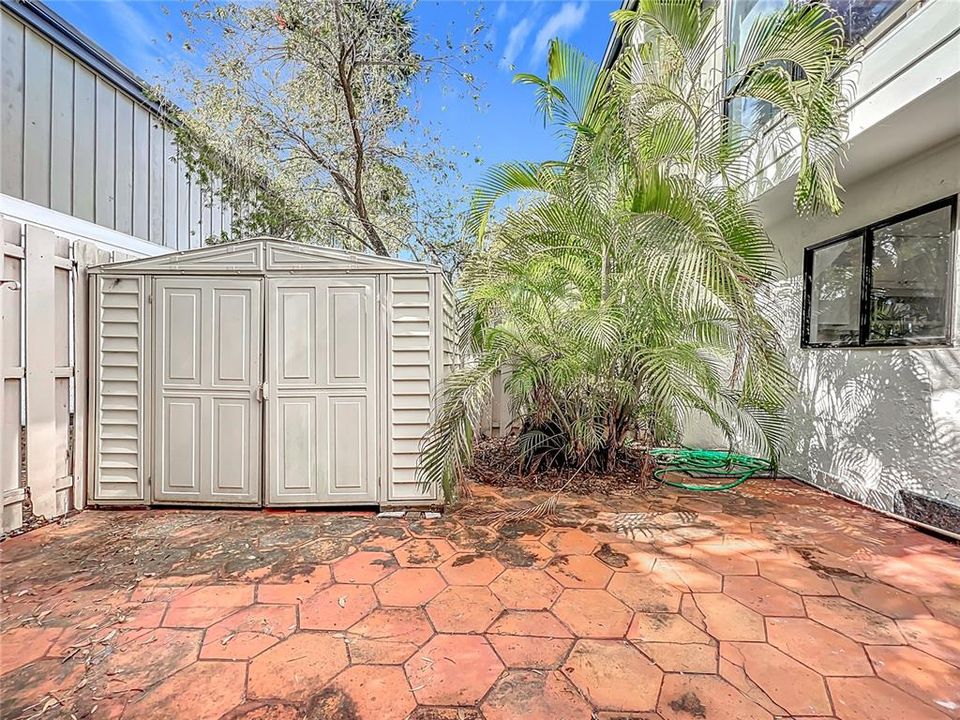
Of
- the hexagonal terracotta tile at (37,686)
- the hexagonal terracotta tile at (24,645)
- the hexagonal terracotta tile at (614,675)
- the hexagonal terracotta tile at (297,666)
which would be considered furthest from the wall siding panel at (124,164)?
the hexagonal terracotta tile at (614,675)

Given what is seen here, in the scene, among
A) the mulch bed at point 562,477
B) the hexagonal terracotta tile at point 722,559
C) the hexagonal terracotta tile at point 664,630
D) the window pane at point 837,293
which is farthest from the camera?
the mulch bed at point 562,477

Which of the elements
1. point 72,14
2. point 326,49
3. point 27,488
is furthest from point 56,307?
point 326,49

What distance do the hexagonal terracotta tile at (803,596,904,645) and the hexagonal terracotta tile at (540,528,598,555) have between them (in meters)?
1.12

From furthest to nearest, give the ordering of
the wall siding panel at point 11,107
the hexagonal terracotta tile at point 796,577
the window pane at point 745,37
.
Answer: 1. the window pane at point 745,37
2. the wall siding panel at point 11,107
3. the hexagonal terracotta tile at point 796,577

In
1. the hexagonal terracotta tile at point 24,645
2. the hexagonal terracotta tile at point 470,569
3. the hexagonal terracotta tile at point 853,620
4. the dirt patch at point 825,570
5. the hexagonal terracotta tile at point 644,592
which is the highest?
the dirt patch at point 825,570

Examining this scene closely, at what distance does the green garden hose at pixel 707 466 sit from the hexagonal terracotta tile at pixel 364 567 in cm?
→ 279

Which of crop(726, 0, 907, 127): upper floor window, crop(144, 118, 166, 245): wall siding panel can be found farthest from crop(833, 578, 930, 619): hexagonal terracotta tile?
crop(144, 118, 166, 245): wall siding panel

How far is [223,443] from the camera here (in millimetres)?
3330

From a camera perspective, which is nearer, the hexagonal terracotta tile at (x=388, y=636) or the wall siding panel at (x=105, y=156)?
the hexagonal terracotta tile at (x=388, y=636)

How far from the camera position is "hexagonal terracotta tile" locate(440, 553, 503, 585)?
236 cm

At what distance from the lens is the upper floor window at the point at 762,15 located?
3074 mm

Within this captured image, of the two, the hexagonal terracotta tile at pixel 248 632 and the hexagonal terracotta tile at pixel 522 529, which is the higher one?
the hexagonal terracotta tile at pixel 522 529

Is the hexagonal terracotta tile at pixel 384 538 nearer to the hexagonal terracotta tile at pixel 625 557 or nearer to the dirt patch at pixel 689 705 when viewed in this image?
the hexagonal terracotta tile at pixel 625 557

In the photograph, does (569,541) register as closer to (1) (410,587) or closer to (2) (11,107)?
(1) (410,587)
